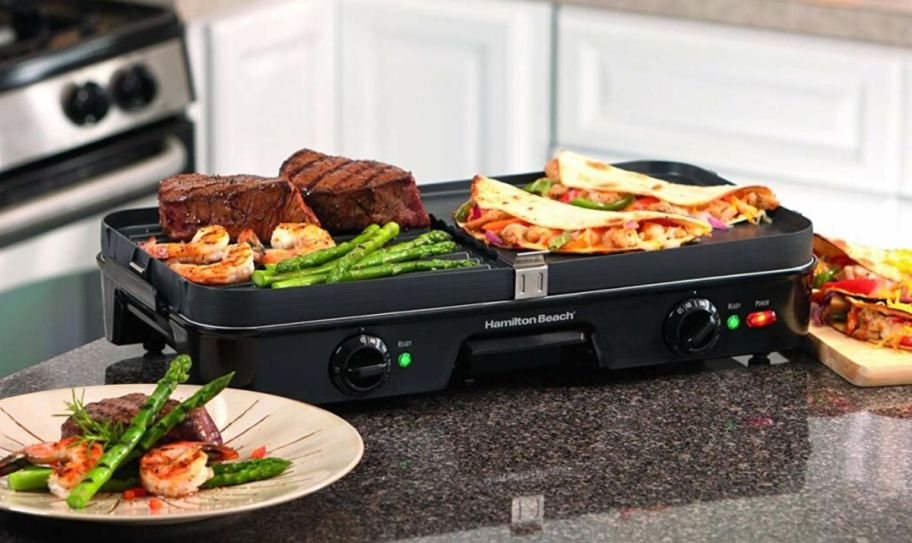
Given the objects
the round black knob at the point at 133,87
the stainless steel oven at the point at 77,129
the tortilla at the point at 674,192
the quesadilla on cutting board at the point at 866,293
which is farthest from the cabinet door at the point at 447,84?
the quesadilla on cutting board at the point at 866,293

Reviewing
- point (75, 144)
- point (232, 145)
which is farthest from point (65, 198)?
point (232, 145)

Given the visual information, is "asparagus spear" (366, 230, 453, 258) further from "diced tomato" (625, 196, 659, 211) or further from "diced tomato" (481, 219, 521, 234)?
"diced tomato" (625, 196, 659, 211)

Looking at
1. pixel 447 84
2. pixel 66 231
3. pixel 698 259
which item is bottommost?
pixel 66 231

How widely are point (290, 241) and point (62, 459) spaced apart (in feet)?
1.44

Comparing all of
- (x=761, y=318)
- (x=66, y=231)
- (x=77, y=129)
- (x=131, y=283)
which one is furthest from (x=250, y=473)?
(x=77, y=129)

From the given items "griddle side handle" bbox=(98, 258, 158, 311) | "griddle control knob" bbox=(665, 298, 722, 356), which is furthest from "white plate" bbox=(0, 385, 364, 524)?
"griddle control knob" bbox=(665, 298, 722, 356)

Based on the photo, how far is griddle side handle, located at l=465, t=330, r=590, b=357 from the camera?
1.76 meters

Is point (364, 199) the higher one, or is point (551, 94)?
point (364, 199)

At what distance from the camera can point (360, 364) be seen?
5.60 ft

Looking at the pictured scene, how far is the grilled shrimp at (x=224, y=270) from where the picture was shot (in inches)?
66.8

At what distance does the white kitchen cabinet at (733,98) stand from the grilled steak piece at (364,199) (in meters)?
1.95

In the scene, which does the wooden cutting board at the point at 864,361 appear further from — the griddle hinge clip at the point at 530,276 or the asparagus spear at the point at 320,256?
the asparagus spear at the point at 320,256

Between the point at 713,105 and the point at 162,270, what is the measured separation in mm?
2346

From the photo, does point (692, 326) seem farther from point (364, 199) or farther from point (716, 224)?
point (364, 199)
